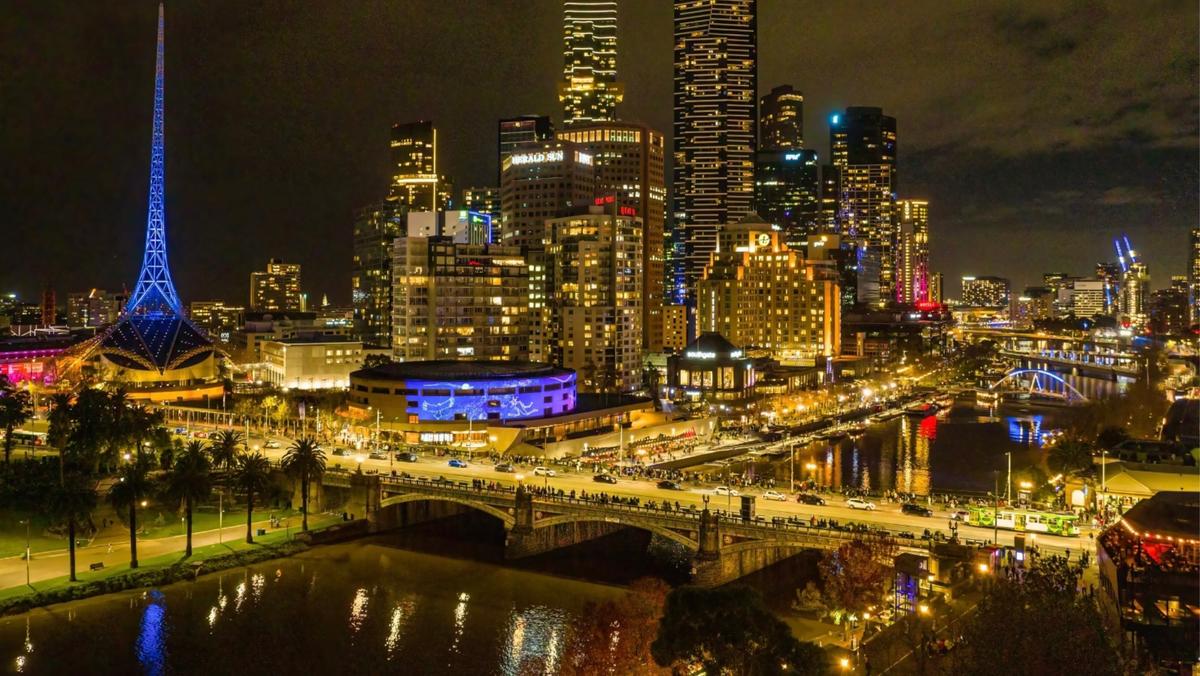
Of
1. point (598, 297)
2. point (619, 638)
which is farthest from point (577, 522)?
point (598, 297)

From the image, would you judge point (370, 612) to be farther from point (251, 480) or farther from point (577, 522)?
point (577, 522)

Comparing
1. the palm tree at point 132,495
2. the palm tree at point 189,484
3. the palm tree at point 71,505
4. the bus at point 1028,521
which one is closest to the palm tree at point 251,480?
the palm tree at point 189,484

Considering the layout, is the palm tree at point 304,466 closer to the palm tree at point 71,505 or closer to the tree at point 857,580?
the palm tree at point 71,505

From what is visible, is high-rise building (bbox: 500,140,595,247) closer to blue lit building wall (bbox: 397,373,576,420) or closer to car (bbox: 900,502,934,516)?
blue lit building wall (bbox: 397,373,576,420)

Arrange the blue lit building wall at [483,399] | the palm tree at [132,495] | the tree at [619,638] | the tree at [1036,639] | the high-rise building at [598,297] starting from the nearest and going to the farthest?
the tree at [1036,639]
the tree at [619,638]
the palm tree at [132,495]
the blue lit building wall at [483,399]
the high-rise building at [598,297]

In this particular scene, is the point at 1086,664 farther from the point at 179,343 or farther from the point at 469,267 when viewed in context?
the point at 179,343

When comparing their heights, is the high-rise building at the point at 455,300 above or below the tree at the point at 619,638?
above

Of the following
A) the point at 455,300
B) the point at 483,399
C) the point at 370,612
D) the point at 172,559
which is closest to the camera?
the point at 370,612

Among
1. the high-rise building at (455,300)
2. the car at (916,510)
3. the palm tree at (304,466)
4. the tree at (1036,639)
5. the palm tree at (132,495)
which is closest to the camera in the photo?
the tree at (1036,639)
